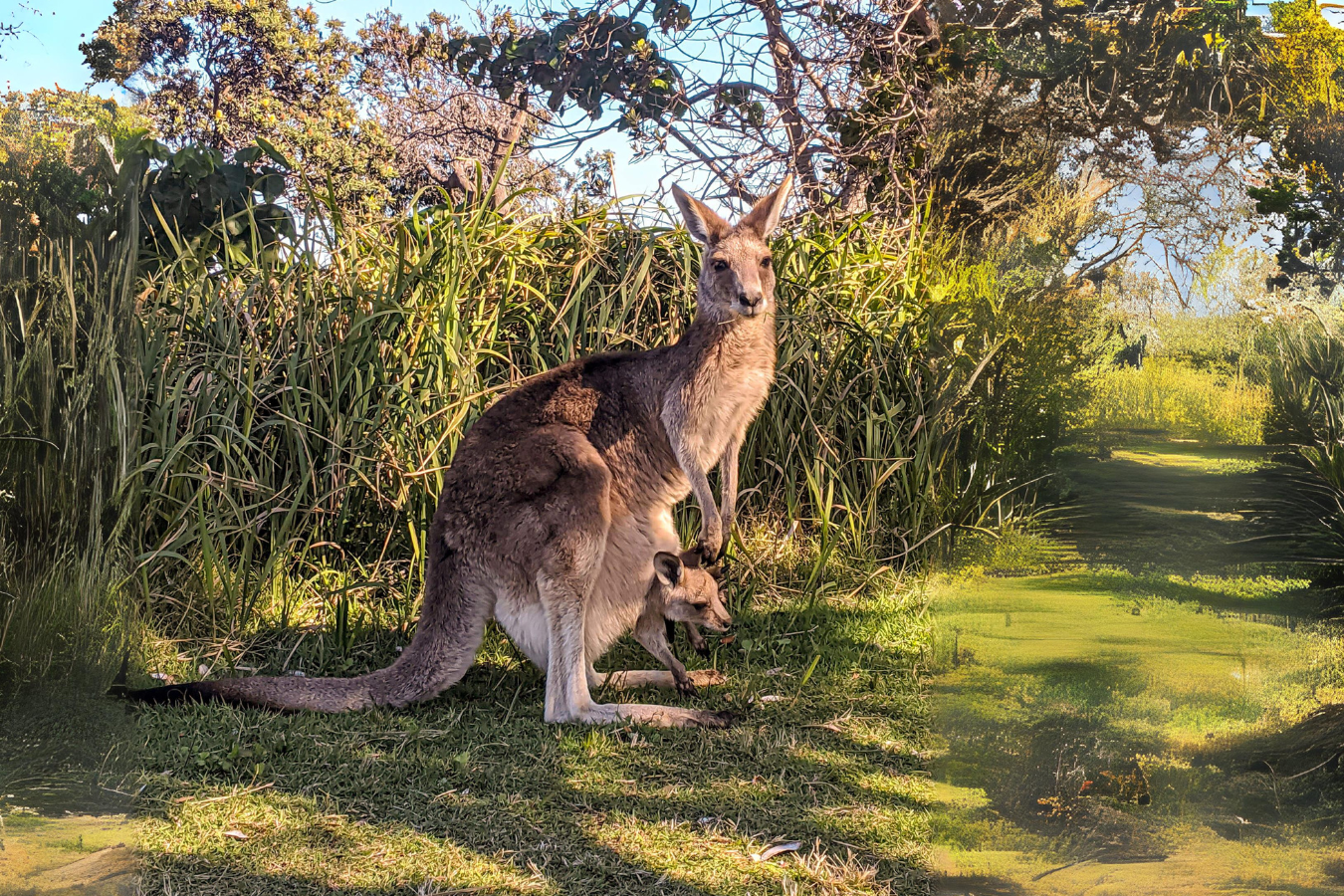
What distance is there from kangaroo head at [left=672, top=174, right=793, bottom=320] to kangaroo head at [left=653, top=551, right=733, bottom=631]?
983mm

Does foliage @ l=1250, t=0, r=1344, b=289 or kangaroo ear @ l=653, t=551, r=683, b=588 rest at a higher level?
Answer: foliage @ l=1250, t=0, r=1344, b=289

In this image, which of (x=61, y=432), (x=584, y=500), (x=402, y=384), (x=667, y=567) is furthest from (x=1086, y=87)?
(x=402, y=384)

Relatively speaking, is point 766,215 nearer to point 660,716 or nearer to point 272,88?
point 660,716

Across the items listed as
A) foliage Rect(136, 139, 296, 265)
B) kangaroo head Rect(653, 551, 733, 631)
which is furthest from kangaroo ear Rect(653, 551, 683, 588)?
foliage Rect(136, 139, 296, 265)

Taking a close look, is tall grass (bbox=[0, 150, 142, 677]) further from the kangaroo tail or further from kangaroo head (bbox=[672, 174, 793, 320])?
kangaroo head (bbox=[672, 174, 793, 320])

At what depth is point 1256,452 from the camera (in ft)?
4.36

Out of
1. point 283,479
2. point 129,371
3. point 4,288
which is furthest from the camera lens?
point 283,479

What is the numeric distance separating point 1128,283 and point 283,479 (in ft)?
14.0

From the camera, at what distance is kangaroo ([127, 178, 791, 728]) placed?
3.37 m

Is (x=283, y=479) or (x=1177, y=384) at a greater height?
(x=1177, y=384)

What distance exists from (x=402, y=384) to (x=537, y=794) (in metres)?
2.44

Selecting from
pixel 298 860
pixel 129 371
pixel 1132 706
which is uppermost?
pixel 129 371

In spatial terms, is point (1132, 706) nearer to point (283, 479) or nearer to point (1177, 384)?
point (1177, 384)

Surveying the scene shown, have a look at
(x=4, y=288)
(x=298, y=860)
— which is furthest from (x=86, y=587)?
(x=298, y=860)
